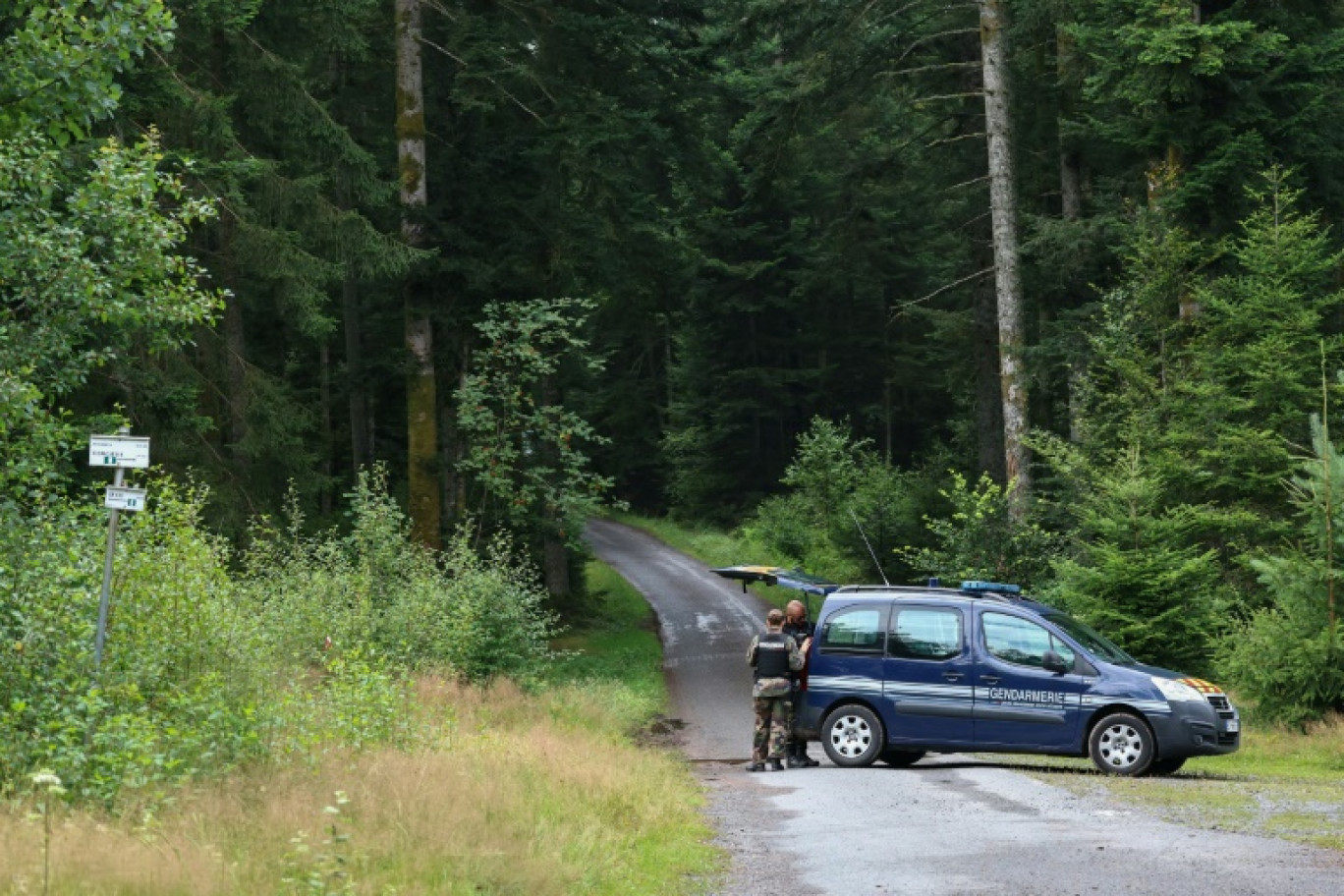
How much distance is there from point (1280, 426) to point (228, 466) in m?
16.8

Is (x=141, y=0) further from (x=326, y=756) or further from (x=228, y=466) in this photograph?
(x=228, y=466)

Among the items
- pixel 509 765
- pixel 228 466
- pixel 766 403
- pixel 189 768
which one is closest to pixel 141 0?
pixel 189 768

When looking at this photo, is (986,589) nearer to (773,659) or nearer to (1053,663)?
(1053,663)

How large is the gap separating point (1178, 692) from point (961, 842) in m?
5.90

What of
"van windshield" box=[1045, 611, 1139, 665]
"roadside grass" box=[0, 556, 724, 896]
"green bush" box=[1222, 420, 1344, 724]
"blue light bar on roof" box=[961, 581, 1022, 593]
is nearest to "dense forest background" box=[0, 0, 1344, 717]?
"green bush" box=[1222, 420, 1344, 724]

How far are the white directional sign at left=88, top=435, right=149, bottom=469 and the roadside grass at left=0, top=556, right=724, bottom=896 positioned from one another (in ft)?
7.47

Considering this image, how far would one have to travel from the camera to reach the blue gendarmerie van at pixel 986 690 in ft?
53.5

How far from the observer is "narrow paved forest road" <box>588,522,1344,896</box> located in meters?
9.52

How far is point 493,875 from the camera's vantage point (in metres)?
8.57

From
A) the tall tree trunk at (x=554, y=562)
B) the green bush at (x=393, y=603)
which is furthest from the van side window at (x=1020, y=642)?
the tall tree trunk at (x=554, y=562)

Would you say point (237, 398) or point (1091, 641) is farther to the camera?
point (237, 398)

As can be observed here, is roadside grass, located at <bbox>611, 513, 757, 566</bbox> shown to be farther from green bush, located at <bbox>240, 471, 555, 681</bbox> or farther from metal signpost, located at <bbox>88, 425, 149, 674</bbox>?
metal signpost, located at <bbox>88, 425, 149, 674</bbox>

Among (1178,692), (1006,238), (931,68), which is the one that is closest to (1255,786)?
(1178,692)

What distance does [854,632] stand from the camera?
58.7 ft
